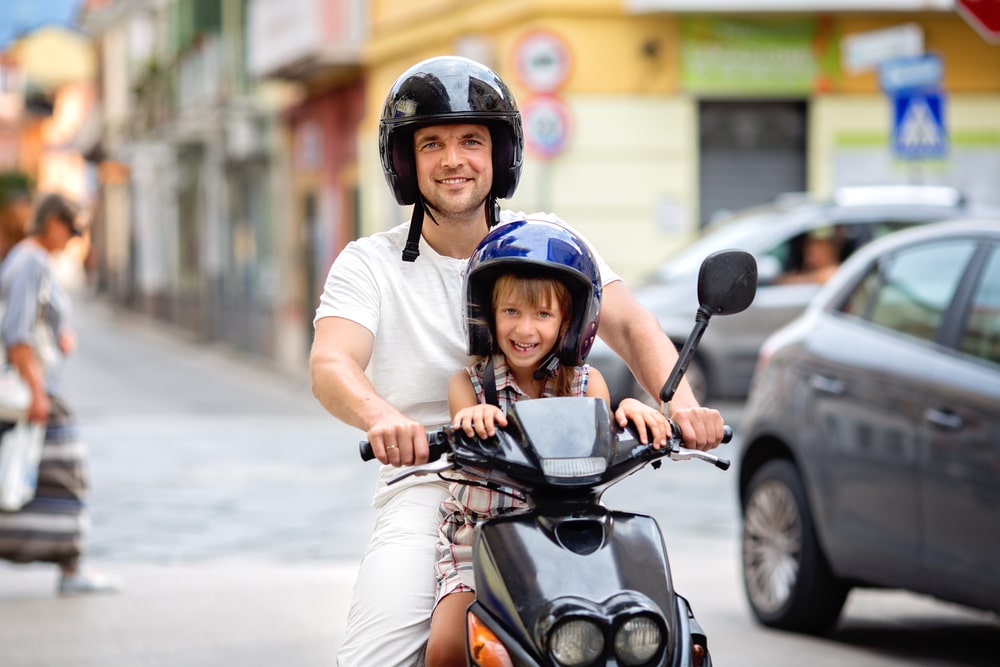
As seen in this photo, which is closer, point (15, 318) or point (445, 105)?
point (445, 105)

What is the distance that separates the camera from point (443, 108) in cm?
371

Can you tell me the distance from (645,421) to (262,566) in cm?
650

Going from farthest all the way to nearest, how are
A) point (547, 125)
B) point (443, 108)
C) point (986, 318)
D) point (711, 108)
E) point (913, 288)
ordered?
1. point (711, 108)
2. point (547, 125)
3. point (913, 288)
4. point (986, 318)
5. point (443, 108)

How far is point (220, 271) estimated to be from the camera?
3772 centimetres

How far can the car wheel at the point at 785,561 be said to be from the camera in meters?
7.21

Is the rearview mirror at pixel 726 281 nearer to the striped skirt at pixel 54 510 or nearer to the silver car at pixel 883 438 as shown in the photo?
the silver car at pixel 883 438

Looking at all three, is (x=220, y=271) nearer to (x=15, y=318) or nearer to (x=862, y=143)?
(x=862, y=143)

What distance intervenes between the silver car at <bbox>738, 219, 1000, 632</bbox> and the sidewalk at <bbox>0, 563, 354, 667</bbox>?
191 centimetres

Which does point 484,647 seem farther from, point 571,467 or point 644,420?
point 644,420

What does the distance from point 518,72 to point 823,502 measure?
1354 centimetres

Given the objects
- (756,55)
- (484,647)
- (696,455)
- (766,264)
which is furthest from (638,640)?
(756,55)

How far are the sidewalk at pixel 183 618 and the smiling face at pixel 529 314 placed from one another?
352 cm

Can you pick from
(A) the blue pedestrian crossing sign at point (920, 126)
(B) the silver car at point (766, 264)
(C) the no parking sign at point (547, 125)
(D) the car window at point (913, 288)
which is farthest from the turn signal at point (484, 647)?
(C) the no parking sign at point (547, 125)

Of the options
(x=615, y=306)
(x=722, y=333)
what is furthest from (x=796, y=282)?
A: (x=615, y=306)
